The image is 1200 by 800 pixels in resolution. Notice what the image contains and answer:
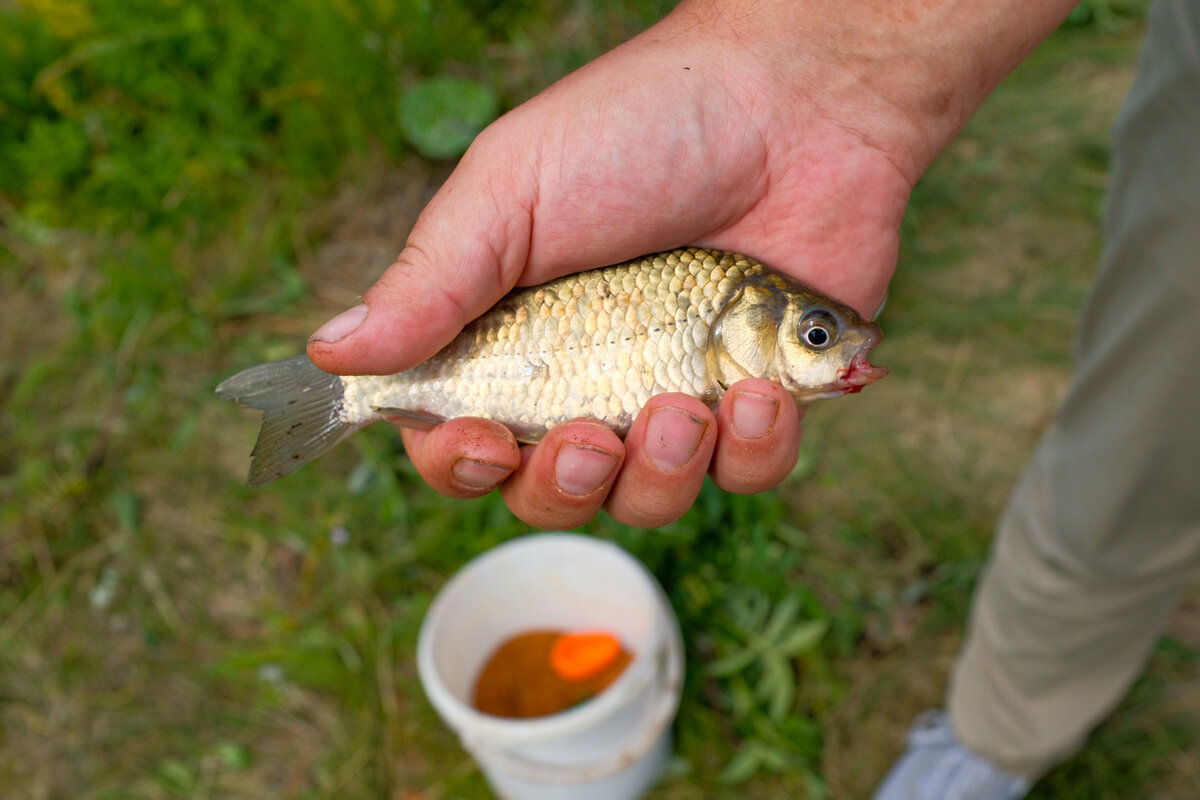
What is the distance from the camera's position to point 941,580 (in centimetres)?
332

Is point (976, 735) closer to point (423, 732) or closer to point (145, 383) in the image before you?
point (423, 732)

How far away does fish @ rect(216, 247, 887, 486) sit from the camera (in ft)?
6.40

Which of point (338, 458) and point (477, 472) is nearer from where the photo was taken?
point (477, 472)

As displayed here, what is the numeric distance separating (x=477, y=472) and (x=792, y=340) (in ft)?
2.61

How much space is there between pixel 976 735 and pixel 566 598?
1548 millimetres

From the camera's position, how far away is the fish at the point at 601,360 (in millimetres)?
1951

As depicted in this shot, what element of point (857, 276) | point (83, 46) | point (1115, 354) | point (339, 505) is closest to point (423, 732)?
point (339, 505)

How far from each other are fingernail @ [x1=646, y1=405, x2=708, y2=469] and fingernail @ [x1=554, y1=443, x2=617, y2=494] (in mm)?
99

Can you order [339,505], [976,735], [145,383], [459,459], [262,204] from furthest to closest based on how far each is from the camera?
[262,204] → [145,383] → [339,505] → [976,735] → [459,459]

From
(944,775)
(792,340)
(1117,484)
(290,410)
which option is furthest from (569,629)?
(1117,484)

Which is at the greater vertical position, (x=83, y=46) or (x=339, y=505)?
(x=83, y=46)

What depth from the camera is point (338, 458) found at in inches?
152

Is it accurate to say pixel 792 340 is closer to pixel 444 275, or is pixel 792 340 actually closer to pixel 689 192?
pixel 689 192

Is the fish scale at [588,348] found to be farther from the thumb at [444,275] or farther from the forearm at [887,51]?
the forearm at [887,51]
